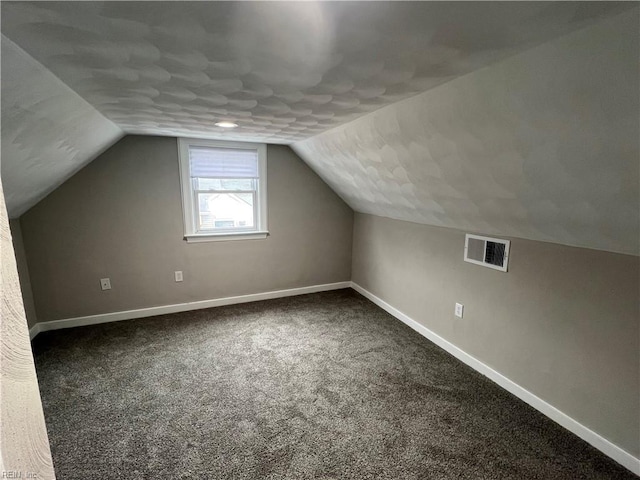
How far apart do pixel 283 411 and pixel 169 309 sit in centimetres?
206

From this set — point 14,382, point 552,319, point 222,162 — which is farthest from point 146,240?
point 552,319

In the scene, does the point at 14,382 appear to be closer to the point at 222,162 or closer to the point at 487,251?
the point at 487,251

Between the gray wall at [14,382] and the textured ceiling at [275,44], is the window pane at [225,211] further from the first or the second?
the gray wall at [14,382]

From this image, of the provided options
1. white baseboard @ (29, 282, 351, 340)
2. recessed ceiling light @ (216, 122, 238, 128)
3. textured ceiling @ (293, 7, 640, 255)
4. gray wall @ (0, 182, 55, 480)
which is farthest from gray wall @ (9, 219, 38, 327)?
gray wall @ (0, 182, 55, 480)

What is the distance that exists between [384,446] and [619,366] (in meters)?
1.34

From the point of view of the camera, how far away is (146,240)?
322cm

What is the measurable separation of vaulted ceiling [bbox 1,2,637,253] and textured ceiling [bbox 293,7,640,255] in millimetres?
18

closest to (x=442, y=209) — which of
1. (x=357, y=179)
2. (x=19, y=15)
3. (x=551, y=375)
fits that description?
(x=357, y=179)

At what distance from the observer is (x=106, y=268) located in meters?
3.12

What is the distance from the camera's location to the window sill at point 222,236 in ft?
11.2

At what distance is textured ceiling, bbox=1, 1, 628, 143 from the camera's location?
891 millimetres

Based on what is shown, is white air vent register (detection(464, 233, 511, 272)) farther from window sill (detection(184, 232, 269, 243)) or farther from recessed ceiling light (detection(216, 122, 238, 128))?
window sill (detection(184, 232, 269, 243))

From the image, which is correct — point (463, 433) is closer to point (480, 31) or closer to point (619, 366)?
point (619, 366)

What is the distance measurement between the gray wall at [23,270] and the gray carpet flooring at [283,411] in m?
0.25
